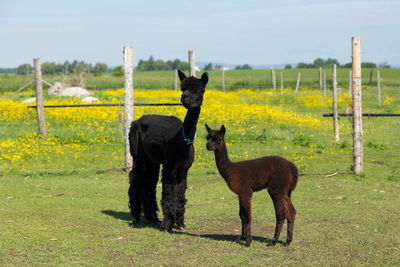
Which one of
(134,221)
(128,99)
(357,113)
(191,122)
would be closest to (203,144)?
(128,99)

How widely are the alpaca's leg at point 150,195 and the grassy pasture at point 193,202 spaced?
311 millimetres

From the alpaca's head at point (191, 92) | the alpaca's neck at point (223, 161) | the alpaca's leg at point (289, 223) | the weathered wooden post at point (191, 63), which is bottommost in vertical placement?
the alpaca's leg at point (289, 223)

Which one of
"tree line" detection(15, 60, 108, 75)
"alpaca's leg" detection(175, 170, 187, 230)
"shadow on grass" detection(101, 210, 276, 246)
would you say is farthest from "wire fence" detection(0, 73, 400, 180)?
"tree line" detection(15, 60, 108, 75)

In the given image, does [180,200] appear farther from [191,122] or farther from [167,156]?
[191,122]

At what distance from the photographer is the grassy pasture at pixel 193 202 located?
695 cm

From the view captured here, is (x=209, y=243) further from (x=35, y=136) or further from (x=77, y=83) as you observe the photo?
(x=77, y=83)

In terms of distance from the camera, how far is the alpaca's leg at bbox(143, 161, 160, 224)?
9031 mm

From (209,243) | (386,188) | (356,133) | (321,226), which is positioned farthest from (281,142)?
(209,243)

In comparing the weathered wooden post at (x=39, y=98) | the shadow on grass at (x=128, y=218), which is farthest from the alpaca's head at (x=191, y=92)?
the weathered wooden post at (x=39, y=98)

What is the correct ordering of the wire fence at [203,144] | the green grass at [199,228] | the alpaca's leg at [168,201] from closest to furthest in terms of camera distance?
the green grass at [199,228] < the alpaca's leg at [168,201] < the wire fence at [203,144]

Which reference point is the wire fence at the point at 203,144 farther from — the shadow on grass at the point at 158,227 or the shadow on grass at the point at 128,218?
the shadow on grass at the point at 158,227

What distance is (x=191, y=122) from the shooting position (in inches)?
311

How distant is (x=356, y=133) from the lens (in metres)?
13.4

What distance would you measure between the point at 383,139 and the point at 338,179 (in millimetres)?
6840
